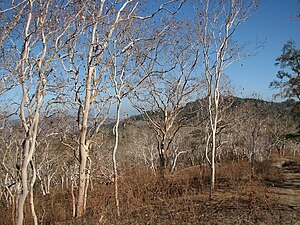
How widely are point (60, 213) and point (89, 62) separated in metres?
5.44

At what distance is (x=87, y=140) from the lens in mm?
9430

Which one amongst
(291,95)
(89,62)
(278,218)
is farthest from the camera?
(291,95)

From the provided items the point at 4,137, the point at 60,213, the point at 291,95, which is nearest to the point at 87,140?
the point at 60,213

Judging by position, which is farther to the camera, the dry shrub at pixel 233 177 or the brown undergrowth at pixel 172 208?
the dry shrub at pixel 233 177

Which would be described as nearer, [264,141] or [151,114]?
[151,114]

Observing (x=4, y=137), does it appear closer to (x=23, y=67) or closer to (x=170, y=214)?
(x=23, y=67)

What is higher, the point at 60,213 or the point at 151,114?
the point at 151,114

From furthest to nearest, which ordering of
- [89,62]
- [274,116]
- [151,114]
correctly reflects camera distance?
1. [274,116]
2. [151,114]
3. [89,62]

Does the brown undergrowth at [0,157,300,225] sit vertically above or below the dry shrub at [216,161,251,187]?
above

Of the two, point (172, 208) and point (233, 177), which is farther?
point (233, 177)

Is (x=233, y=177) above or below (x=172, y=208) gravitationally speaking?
below

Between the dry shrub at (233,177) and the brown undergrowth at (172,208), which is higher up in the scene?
the brown undergrowth at (172,208)

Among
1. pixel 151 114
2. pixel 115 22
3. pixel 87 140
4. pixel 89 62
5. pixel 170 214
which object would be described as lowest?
pixel 170 214

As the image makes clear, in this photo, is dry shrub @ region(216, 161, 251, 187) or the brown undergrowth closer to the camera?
the brown undergrowth
